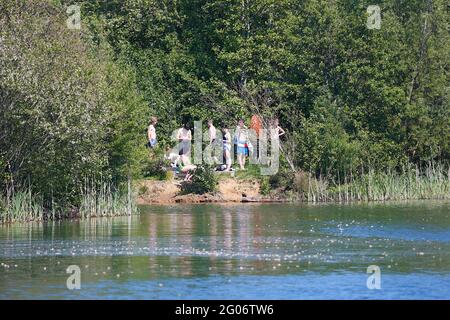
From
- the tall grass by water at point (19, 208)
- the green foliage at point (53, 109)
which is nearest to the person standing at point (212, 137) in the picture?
the green foliage at point (53, 109)

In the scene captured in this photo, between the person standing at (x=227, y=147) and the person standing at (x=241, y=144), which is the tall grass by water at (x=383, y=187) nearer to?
the person standing at (x=241, y=144)

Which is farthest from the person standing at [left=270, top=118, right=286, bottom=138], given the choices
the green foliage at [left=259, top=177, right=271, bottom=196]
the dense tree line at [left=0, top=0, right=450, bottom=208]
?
the green foliage at [left=259, top=177, right=271, bottom=196]

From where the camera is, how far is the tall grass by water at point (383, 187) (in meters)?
53.2

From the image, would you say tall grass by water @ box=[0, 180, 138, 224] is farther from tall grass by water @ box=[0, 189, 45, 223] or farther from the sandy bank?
the sandy bank

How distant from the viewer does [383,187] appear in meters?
53.7

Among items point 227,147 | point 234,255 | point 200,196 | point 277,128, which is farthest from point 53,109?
point 277,128

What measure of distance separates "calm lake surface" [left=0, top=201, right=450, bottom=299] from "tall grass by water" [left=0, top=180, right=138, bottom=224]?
859 millimetres

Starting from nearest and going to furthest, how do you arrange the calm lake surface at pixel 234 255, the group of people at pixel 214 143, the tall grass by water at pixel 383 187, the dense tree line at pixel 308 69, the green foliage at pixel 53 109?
1. the calm lake surface at pixel 234 255
2. the green foliage at pixel 53 109
3. the tall grass by water at pixel 383 187
4. the group of people at pixel 214 143
5. the dense tree line at pixel 308 69

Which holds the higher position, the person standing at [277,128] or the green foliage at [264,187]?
the person standing at [277,128]

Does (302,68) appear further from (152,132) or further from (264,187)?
(152,132)

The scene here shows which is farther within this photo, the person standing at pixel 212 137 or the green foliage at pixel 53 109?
the person standing at pixel 212 137

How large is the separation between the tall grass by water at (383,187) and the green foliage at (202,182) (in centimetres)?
421

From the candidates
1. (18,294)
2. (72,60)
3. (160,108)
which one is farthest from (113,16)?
(18,294)

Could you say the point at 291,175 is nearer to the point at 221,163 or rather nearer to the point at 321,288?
the point at 221,163
